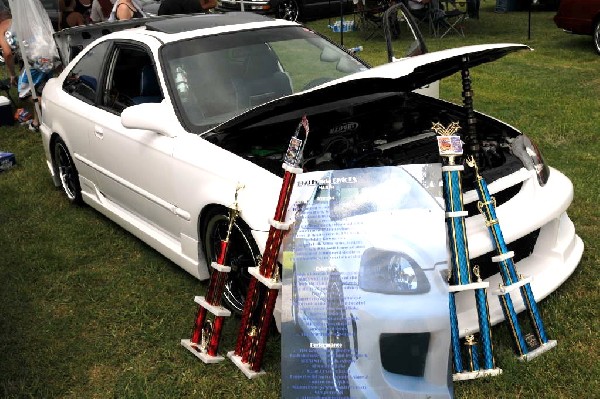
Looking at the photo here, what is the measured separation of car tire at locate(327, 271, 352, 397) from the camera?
111 inches

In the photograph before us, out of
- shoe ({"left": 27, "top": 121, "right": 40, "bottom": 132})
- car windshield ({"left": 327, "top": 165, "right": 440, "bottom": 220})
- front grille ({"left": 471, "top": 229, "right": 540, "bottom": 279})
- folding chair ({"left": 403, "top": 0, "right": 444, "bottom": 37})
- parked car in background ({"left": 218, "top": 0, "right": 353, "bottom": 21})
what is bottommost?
parked car in background ({"left": 218, "top": 0, "right": 353, "bottom": 21})

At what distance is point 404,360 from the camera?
9.25 feet

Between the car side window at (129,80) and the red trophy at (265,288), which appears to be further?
the car side window at (129,80)

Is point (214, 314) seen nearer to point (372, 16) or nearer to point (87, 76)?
point (87, 76)

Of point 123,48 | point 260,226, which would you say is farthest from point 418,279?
point 123,48

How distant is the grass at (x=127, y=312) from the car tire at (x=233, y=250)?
16 centimetres

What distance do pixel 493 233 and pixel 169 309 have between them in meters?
1.87

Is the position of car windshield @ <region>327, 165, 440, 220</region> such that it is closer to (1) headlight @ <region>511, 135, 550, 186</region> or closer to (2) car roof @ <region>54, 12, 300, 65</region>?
(1) headlight @ <region>511, 135, 550, 186</region>

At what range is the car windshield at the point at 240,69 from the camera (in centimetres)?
413

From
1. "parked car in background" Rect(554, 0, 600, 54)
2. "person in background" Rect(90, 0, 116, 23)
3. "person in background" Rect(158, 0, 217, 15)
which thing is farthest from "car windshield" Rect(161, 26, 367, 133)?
"parked car in background" Rect(554, 0, 600, 54)

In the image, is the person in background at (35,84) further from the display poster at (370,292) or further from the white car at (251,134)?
the display poster at (370,292)

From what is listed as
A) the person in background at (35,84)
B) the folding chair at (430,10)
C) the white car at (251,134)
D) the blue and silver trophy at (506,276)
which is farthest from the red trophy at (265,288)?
the folding chair at (430,10)

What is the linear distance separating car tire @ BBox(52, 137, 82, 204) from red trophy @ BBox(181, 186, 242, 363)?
8.19 ft

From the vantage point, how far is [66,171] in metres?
5.91
